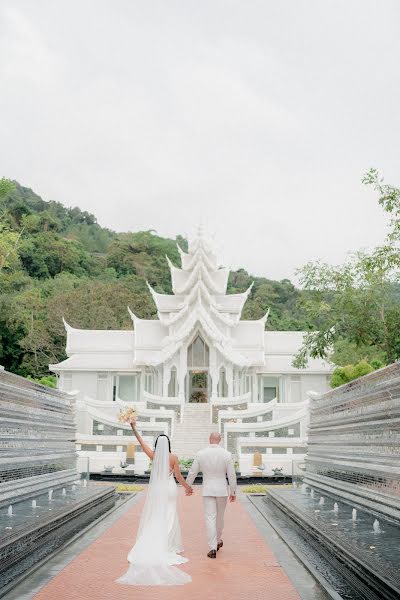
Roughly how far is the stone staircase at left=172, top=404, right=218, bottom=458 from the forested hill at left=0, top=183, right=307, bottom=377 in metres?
7.95

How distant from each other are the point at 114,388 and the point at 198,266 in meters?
8.08

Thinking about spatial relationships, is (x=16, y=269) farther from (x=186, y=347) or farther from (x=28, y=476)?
(x=28, y=476)

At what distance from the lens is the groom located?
7.63 metres

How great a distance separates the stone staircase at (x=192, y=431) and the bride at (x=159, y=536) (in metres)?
19.0

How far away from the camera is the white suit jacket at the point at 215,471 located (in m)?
7.68

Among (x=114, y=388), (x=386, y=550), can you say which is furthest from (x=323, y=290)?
(x=114, y=388)

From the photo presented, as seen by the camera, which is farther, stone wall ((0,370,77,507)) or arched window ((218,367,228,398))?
arched window ((218,367,228,398))

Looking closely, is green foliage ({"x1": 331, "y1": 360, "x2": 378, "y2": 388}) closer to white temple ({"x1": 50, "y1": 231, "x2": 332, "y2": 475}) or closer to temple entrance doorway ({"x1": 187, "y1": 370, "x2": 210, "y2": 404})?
white temple ({"x1": 50, "y1": 231, "x2": 332, "y2": 475})

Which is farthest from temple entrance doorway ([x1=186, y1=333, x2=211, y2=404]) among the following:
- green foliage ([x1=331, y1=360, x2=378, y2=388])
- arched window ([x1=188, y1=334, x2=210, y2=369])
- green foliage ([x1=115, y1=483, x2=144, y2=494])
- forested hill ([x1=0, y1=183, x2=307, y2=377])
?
green foliage ([x1=115, y1=483, x2=144, y2=494])

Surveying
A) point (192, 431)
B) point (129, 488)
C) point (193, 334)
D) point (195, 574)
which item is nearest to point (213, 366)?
point (193, 334)

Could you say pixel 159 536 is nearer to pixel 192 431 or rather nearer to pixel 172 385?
pixel 192 431

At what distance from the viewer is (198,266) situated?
36.5 metres

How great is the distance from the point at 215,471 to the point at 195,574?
139cm

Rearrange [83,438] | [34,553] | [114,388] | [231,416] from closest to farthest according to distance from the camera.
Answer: [34,553]
[83,438]
[231,416]
[114,388]
